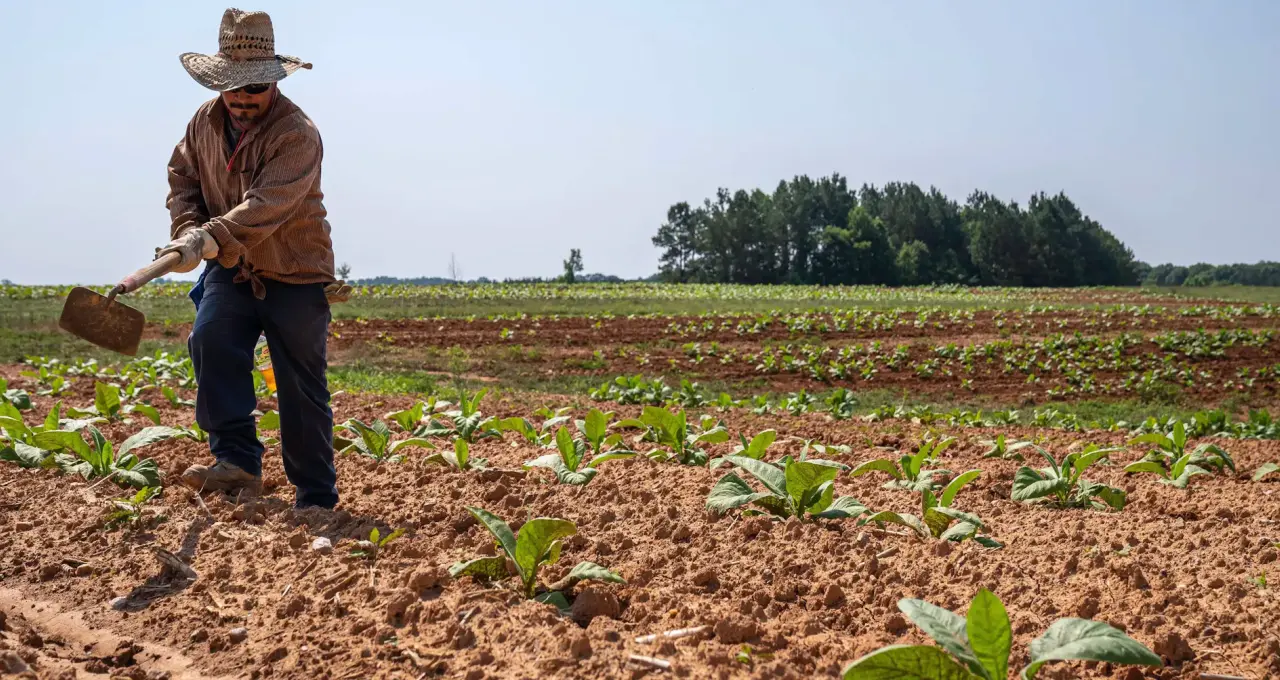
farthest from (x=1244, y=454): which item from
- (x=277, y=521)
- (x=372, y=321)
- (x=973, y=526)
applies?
(x=372, y=321)

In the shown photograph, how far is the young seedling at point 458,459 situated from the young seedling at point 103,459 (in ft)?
3.60

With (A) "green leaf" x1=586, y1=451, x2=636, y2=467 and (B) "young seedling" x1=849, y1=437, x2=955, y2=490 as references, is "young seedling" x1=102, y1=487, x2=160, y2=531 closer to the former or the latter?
(A) "green leaf" x1=586, y1=451, x2=636, y2=467

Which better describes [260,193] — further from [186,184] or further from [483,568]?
[483,568]

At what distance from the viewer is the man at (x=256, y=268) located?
11.9 feet

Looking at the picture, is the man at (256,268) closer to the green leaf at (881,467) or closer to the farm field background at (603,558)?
the farm field background at (603,558)

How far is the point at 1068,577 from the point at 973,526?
0.36 metres

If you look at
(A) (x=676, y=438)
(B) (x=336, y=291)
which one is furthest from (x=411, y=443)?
(A) (x=676, y=438)

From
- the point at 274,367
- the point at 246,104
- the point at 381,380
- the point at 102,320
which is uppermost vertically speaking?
the point at 246,104

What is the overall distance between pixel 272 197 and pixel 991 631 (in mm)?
2735

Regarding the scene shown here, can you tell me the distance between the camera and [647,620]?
2467 millimetres

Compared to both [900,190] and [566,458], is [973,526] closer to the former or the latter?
[566,458]

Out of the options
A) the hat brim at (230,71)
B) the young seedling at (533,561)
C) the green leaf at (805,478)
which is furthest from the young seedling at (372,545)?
the hat brim at (230,71)

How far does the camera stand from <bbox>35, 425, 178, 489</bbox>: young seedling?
3.93 m

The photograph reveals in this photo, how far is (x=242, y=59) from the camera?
12.1ft
